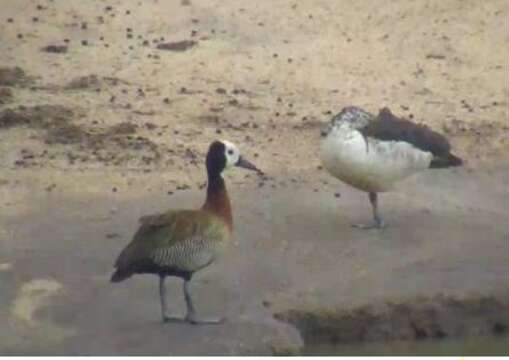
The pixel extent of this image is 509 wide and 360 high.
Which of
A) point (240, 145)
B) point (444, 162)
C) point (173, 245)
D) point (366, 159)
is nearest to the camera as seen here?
point (173, 245)

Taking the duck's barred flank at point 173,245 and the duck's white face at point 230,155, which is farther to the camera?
the duck's white face at point 230,155

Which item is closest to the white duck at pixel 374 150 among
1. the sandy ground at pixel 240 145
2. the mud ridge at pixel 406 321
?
the sandy ground at pixel 240 145

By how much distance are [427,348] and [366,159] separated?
1.84m

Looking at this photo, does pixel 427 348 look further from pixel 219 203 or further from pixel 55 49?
pixel 55 49

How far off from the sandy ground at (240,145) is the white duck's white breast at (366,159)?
35 centimetres

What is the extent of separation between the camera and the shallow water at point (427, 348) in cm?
1025

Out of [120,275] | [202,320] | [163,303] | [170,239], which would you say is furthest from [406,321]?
[120,275]

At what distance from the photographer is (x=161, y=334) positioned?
32.6ft

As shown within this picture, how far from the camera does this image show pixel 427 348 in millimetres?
10430

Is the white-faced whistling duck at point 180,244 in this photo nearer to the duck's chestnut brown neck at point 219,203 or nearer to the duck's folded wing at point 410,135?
the duck's chestnut brown neck at point 219,203

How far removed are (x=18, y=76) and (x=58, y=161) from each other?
1.97 meters

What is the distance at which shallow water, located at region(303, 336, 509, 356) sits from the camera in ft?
33.6

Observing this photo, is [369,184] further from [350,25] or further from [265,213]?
[350,25]

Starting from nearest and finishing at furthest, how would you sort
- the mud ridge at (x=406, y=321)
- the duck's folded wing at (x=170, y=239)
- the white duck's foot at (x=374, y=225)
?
the duck's folded wing at (x=170, y=239) → the mud ridge at (x=406, y=321) → the white duck's foot at (x=374, y=225)
